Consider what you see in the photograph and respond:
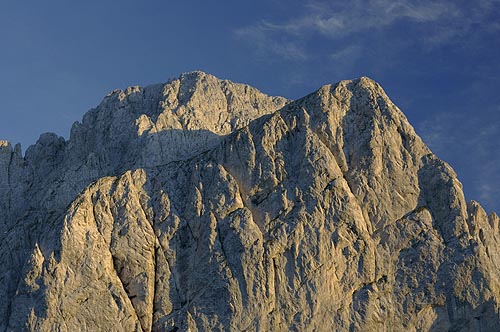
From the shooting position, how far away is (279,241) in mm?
106000

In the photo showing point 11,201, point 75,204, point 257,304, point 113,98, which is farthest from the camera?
point 113,98

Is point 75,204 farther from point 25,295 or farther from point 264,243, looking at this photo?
point 264,243

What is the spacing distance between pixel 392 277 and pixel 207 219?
2223 centimetres

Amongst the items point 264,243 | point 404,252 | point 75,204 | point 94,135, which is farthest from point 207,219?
point 94,135

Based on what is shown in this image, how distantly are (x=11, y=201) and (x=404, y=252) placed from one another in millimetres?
56277

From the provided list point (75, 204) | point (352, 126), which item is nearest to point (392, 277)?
point (352, 126)

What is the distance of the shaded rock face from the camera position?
104m

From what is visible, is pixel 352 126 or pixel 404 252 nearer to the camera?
pixel 404 252

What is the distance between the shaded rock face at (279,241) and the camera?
104 meters

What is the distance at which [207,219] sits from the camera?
10931cm

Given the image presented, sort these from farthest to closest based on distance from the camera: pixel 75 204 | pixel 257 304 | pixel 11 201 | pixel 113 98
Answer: pixel 113 98 < pixel 11 201 < pixel 75 204 < pixel 257 304

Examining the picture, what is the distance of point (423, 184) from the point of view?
11319 centimetres

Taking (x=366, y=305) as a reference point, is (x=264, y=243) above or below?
above

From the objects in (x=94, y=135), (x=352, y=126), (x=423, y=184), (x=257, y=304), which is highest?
(x=94, y=135)
